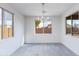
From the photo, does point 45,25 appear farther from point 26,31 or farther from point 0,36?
point 0,36

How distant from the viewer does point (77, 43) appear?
641 centimetres

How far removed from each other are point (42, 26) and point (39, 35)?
30.2 inches

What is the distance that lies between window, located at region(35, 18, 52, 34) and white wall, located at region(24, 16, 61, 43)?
0.85 ft

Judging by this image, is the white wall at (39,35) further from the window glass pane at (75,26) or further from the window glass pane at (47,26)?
the window glass pane at (75,26)

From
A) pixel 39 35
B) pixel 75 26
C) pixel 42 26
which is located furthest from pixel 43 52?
pixel 42 26

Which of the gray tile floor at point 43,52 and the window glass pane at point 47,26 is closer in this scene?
the gray tile floor at point 43,52

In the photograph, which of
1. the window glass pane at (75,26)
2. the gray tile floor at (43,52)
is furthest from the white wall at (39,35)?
the window glass pane at (75,26)

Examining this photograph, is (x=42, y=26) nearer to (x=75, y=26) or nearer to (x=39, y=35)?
(x=39, y=35)

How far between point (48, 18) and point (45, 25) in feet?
1.99

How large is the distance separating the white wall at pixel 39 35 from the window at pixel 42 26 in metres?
0.26

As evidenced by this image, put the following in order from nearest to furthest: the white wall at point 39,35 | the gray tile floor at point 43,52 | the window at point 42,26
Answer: the gray tile floor at point 43,52
the white wall at point 39,35
the window at point 42,26

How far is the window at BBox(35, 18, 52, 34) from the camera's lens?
11.7 meters

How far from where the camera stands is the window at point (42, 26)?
1173 centimetres

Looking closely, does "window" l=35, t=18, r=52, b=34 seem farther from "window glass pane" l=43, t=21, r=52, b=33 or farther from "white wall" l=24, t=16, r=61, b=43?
"white wall" l=24, t=16, r=61, b=43
